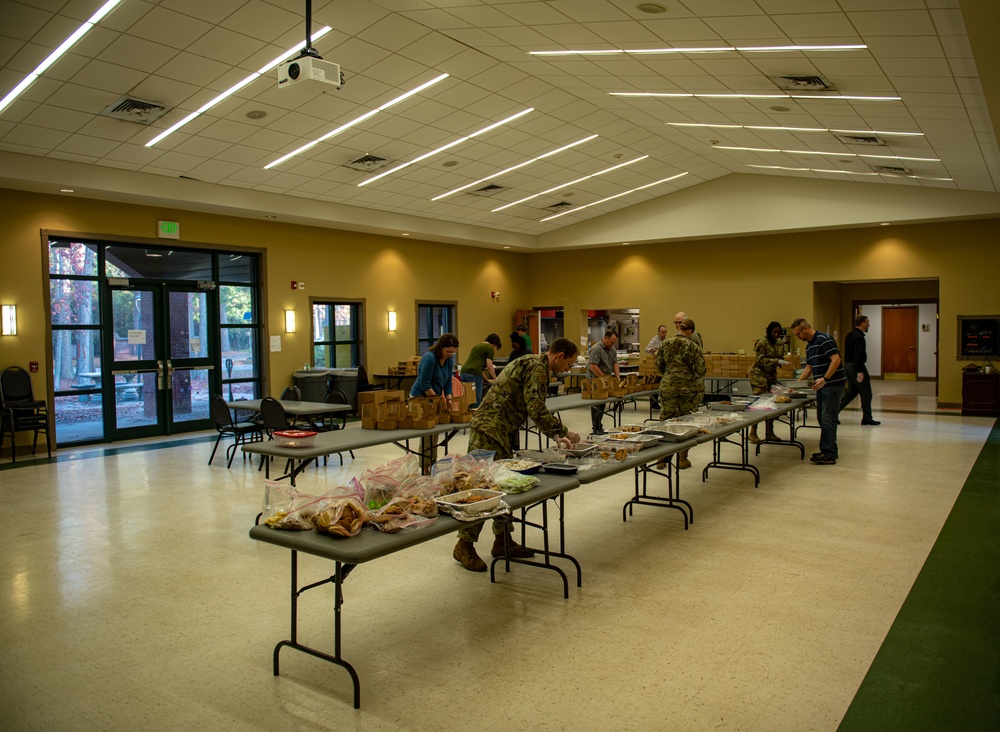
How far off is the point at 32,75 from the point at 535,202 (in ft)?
29.4

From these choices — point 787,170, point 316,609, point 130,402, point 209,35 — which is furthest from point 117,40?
point 787,170

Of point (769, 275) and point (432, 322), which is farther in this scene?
point (432, 322)

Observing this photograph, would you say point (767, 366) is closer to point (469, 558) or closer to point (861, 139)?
point (861, 139)

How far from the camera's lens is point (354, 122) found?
29.2ft

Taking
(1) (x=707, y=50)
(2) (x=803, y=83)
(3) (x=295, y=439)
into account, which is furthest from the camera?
(2) (x=803, y=83)

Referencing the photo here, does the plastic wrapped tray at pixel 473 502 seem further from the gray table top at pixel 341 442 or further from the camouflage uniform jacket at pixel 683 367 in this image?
the camouflage uniform jacket at pixel 683 367

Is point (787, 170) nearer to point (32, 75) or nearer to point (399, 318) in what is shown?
point (399, 318)

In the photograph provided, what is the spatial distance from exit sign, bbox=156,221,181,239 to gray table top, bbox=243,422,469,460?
20.2 feet

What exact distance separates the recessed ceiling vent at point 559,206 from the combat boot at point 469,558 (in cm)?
1062

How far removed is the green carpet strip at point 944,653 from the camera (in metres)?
3.04

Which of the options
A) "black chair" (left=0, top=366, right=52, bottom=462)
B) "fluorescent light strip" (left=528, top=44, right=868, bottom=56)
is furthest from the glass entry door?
"fluorescent light strip" (left=528, top=44, right=868, bottom=56)

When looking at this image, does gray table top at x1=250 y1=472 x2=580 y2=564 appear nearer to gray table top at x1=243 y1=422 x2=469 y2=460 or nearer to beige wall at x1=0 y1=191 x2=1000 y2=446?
gray table top at x1=243 y1=422 x2=469 y2=460

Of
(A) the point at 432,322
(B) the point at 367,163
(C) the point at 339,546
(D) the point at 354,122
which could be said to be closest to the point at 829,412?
(D) the point at 354,122

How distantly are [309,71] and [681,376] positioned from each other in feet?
15.0
